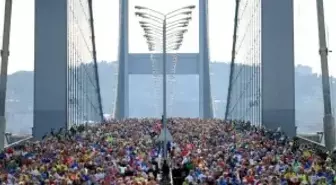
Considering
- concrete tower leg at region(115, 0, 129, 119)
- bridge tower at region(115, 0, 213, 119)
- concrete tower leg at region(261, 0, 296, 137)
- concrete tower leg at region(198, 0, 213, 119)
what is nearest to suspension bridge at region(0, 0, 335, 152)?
concrete tower leg at region(261, 0, 296, 137)

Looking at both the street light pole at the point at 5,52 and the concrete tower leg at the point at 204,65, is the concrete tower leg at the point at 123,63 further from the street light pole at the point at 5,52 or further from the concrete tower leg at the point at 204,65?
the street light pole at the point at 5,52

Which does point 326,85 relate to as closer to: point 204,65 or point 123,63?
point 204,65

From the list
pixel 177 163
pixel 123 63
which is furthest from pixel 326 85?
pixel 123 63

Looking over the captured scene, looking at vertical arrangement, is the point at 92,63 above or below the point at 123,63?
below

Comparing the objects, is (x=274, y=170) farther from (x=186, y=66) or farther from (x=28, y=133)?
(x=186, y=66)

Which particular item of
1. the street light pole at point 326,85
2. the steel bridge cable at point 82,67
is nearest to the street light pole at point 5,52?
the street light pole at point 326,85

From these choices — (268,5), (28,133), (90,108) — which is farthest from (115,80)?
(268,5)
